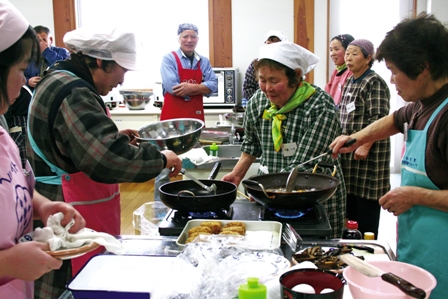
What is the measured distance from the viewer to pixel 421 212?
1511 millimetres

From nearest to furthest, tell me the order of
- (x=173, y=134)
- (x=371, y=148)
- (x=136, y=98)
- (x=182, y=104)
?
1. (x=173, y=134)
2. (x=371, y=148)
3. (x=182, y=104)
4. (x=136, y=98)

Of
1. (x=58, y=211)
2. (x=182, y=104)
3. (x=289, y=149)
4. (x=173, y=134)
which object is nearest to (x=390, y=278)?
(x=58, y=211)

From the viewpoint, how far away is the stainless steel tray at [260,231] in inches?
58.0

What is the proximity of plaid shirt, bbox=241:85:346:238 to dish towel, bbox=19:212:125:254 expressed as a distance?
116 cm

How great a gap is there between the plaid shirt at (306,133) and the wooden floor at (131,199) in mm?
2067

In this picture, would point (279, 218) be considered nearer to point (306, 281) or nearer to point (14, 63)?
point (306, 281)

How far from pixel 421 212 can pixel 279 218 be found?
0.50 metres

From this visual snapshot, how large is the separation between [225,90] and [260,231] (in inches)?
176

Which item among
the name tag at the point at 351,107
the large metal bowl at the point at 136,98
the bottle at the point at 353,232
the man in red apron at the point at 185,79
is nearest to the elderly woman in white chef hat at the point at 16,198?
the bottle at the point at 353,232

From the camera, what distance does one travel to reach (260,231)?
1.57 meters

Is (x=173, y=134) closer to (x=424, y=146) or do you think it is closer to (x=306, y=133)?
→ (x=306, y=133)

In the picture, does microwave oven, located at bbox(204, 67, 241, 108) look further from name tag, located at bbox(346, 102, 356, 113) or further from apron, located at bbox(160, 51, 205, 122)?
name tag, located at bbox(346, 102, 356, 113)

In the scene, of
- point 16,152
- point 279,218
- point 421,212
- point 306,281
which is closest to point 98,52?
point 16,152

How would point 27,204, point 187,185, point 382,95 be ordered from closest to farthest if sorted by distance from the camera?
1. point 27,204
2. point 187,185
3. point 382,95
